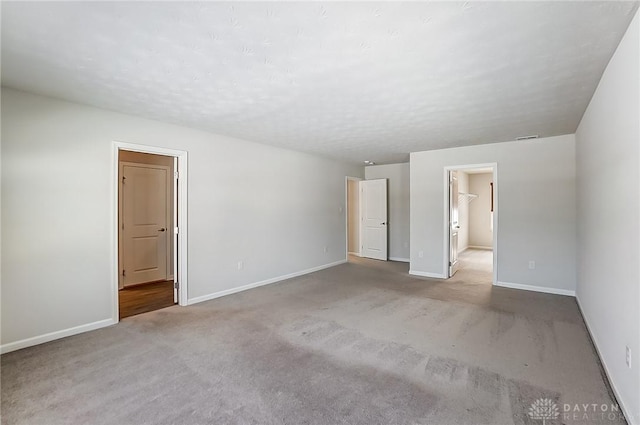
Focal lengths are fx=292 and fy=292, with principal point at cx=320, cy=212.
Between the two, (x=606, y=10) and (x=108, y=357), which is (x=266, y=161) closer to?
(x=108, y=357)

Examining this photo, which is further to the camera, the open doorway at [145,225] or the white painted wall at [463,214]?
the white painted wall at [463,214]

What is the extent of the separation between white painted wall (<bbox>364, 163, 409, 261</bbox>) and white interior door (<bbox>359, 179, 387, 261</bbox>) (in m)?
0.24

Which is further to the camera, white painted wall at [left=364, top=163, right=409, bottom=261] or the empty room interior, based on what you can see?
white painted wall at [left=364, top=163, right=409, bottom=261]

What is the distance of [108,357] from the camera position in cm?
258

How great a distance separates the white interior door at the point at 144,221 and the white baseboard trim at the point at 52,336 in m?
1.86

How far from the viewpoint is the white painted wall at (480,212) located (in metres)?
9.36

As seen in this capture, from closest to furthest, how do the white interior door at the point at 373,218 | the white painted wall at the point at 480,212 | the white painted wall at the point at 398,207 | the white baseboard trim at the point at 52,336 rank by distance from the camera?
1. the white baseboard trim at the point at 52,336
2. the white painted wall at the point at 398,207
3. the white interior door at the point at 373,218
4. the white painted wall at the point at 480,212

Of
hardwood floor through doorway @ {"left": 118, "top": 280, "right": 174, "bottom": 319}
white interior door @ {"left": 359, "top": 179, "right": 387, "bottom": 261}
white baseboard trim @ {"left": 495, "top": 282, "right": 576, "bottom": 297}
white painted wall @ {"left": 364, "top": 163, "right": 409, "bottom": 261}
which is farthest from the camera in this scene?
white interior door @ {"left": 359, "top": 179, "right": 387, "bottom": 261}

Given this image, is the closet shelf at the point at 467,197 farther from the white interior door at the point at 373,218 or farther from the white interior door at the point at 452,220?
the white interior door at the point at 452,220

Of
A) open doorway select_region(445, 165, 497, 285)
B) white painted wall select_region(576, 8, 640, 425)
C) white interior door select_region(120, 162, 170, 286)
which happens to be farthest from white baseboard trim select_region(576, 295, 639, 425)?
white interior door select_region(120, 162, 170, 286)

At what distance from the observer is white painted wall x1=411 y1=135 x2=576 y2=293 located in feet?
14.3

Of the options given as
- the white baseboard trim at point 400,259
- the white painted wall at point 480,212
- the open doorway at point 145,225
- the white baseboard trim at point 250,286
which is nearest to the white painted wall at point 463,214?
the white painted wall at point 480,212
